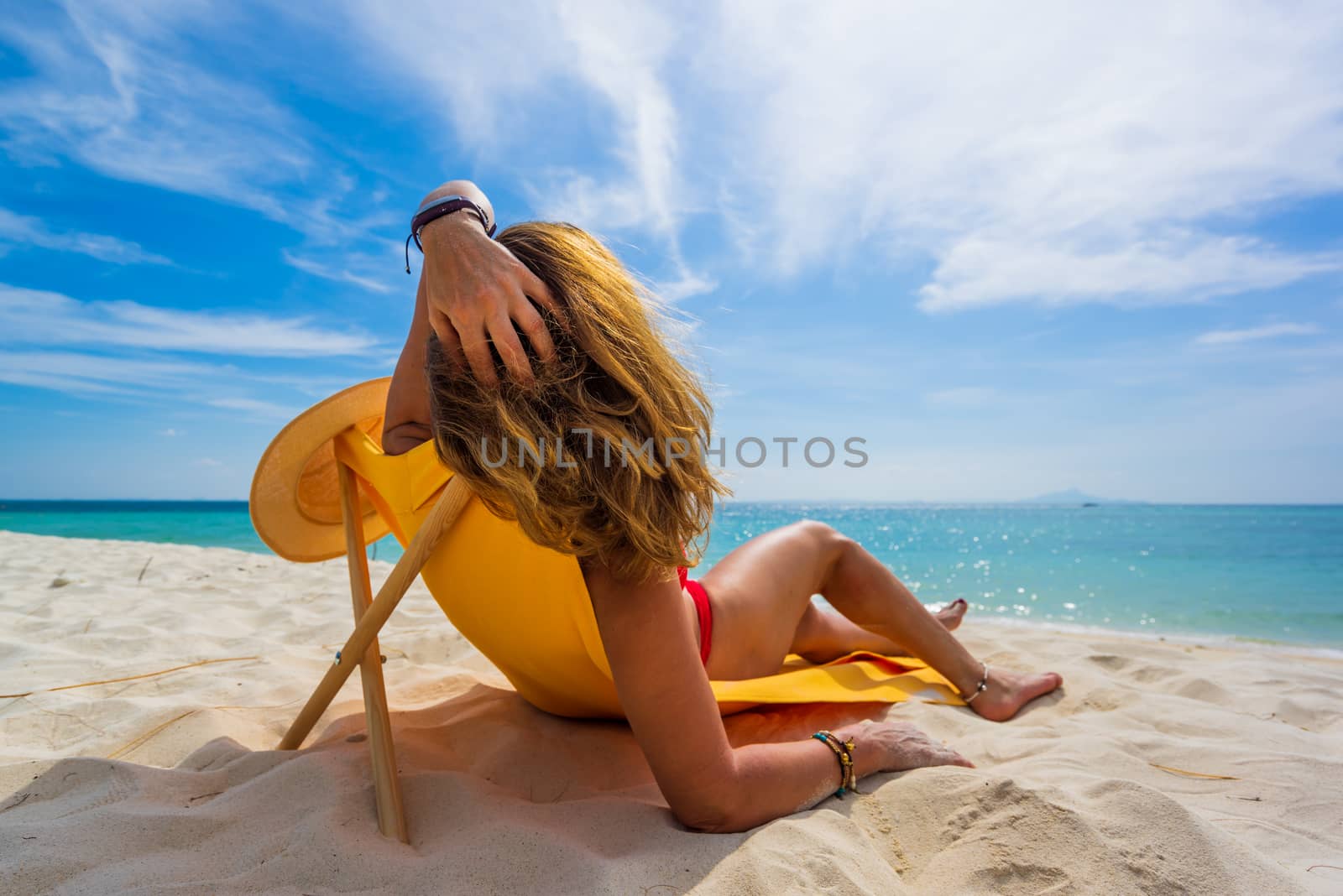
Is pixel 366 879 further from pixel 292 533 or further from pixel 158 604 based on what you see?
pixel 158 604

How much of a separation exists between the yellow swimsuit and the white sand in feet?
0.62

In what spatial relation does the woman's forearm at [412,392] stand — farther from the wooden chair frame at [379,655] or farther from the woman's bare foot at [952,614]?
the woman's bare foot at [952,614]

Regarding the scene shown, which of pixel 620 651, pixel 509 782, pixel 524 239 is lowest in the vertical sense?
pixel 509 782

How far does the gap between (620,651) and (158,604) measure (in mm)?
3781

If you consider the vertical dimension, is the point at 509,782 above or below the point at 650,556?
below

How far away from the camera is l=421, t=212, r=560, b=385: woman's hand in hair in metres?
1.17

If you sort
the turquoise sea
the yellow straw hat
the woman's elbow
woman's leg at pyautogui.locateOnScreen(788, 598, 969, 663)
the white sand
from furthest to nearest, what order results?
the turquoise sea → woman's leg at pyautogui.locateOnScreen(788, 598, 969, 663) → the yellow straw hat → the woman's elbow → the white sand

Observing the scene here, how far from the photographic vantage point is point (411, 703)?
2453 mm

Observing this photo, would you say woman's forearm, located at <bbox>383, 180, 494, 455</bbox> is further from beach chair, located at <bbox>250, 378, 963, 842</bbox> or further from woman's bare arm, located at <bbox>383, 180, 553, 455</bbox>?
woman's bare arm, located at <bbox>383, 180, 553, 455</bbox>

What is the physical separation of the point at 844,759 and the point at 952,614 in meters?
1.79

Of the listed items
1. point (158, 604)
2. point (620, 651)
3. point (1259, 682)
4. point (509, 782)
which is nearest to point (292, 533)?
point (509, 782)

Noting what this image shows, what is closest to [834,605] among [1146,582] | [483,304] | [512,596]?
[512,596]

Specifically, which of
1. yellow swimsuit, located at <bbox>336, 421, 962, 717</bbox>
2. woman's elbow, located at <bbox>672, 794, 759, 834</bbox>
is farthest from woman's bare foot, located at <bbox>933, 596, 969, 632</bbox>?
woman's elbow, located at <bbox>672, 794, 759, 834</bbox>

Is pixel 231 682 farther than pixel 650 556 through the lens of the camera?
Yes
